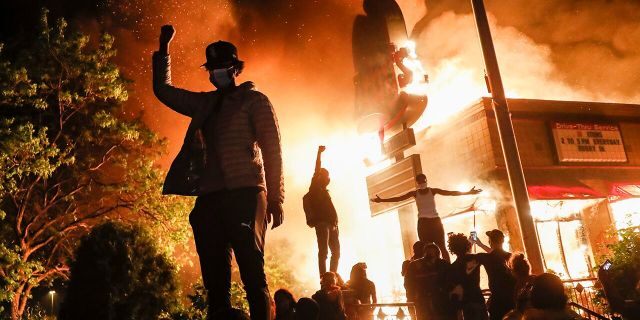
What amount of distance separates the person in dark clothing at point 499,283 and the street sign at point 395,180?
19.3ft

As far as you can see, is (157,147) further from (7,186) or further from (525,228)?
(525,228)

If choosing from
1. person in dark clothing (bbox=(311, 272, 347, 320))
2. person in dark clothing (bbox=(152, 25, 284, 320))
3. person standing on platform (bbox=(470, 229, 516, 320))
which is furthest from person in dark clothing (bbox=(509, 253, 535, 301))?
person in dark clothing (bbox=(152, 25, 284, 320))

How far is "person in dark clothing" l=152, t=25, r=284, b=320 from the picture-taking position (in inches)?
111

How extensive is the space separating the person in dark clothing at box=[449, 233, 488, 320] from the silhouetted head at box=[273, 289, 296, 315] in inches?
91.4

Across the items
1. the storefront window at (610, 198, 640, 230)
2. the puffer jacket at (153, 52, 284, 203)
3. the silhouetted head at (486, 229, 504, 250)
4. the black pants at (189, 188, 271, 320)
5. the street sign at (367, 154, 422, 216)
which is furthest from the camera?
the storefront window at (610, 198, 640, 230)

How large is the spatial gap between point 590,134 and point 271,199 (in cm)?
2134

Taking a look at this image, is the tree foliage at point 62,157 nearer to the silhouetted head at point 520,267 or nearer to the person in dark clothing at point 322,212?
the person in dark clothing at point 322,212

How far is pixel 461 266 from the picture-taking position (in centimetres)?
607

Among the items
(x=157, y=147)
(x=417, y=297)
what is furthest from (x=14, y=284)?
(x=417, y=297)

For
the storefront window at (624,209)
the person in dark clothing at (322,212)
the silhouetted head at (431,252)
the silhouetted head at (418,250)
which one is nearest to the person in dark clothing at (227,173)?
the silhouetted head at (431,252)

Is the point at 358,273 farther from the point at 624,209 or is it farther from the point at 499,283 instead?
the point at 624,209

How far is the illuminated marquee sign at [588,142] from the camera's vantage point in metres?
19.2

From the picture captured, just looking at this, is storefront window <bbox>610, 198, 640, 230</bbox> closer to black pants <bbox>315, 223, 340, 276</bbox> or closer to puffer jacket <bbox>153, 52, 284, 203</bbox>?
black pants <bbox>315, 223, 340, 276</bbox>

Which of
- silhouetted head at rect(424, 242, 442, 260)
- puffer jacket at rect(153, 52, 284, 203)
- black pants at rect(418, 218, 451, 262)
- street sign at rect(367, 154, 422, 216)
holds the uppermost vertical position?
street sign at rect(367, 154, 422, 216)
